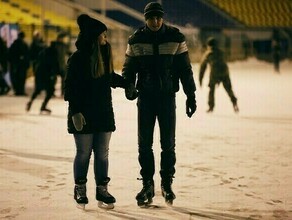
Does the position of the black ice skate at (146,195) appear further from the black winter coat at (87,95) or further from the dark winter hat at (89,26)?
the dark winter hat at (89,26)

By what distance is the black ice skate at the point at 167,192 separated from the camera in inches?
190

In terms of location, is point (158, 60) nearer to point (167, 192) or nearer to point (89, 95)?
point (89, 95)

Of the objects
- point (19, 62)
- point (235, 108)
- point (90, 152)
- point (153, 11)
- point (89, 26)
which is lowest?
point (90, 152)

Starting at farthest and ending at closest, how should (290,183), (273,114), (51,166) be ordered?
(273,114)
(51,166)
(290,183)

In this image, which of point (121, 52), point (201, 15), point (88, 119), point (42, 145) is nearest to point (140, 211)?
point (88, 119)

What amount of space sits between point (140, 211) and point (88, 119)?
0.90 m

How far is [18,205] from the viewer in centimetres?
482

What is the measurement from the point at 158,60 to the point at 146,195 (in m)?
1.18

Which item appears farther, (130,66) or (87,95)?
(130,66)

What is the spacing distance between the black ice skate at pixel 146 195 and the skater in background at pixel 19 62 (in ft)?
35.0

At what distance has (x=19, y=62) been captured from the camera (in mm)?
14945

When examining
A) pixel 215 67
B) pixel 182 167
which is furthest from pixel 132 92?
pixel 215 67

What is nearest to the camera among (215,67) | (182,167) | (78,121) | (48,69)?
(78,121)

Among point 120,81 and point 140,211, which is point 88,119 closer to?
point 120,81
